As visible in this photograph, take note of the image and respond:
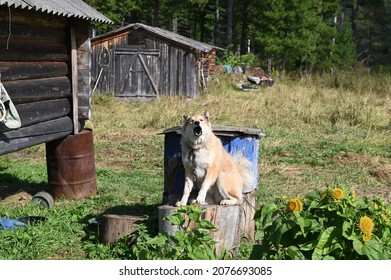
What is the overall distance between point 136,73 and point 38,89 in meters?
15.6

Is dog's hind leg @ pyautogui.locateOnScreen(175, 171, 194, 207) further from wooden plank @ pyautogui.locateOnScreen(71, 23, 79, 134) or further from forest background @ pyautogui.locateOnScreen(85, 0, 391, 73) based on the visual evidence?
forest background @ pyautogui.locateOnScreen(85, 0, 391, 73)

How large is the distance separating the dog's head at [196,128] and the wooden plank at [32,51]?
2801 mm

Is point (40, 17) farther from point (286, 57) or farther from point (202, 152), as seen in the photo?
point (286, 57)

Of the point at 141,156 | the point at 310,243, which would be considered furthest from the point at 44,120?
the point at 310,243

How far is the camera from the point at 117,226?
6.12 metres

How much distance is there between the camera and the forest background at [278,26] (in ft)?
120

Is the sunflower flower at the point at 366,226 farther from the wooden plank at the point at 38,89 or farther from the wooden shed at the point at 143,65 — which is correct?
the wooden shed at the point at 143,65

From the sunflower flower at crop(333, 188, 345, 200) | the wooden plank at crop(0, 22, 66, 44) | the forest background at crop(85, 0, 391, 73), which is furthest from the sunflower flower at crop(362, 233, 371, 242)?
the forest background at crop(85, 0, 391, 73)

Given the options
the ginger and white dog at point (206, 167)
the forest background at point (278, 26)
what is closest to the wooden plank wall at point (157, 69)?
the forest background at point (278, 26)

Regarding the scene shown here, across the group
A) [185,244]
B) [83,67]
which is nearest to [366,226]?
[185,244]

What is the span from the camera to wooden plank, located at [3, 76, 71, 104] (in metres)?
7.39

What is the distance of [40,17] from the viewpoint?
26.7 ft

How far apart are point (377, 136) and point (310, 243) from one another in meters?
9.82

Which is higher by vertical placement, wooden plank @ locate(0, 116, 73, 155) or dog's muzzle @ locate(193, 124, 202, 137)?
dog's muzzle @ locate(193, 124, 202, 137)
